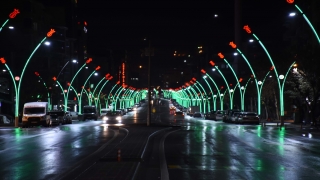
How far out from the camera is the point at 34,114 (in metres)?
55.1

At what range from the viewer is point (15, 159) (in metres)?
20.6

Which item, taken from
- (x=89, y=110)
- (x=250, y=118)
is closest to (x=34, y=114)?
(x=250, y=118)

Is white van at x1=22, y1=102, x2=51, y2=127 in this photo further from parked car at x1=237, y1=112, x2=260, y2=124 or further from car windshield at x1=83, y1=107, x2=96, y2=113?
car windshield at x1=83, y1=107, x2=96, y2=113

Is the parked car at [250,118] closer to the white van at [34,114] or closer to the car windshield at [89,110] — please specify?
the white van at [34,114]

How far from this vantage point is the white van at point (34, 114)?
54844 millimetres

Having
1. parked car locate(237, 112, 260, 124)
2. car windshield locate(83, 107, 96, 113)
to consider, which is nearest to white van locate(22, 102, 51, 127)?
parked car locate(237, 112, 260, 124)

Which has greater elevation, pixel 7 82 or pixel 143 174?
pixel 7 82

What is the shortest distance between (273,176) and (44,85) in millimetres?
65631

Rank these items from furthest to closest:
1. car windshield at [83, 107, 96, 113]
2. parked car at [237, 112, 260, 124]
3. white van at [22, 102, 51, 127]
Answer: car windshield at [83, 107, 96, 113]
parked car at [237, 112, 260, 124]
white van at [22, 102, 51, 127]

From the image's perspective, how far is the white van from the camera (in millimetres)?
54844

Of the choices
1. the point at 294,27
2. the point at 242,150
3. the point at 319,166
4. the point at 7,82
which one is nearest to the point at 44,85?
the point at 7,82

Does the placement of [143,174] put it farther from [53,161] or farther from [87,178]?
[53,161]

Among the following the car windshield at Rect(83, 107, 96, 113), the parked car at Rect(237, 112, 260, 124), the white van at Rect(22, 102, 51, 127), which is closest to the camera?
the white van at Rect(22, 102, 51, 127)

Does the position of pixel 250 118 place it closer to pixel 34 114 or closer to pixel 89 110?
pixel 34 114
